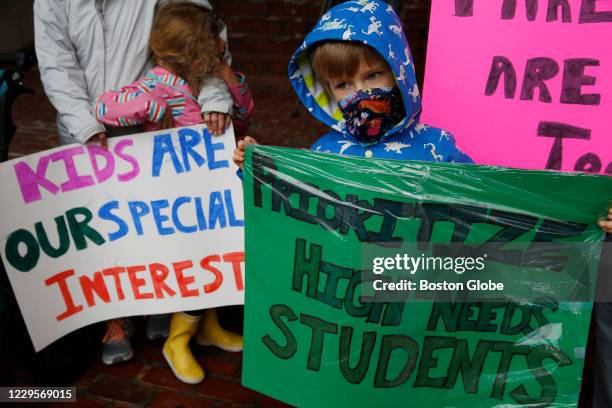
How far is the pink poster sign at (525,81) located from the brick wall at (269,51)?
3364mm

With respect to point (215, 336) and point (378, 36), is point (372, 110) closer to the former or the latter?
point (378, 36)

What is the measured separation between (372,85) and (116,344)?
1744 millimetres

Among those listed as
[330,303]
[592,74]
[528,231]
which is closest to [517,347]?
[528,231]

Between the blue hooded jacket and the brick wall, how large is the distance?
11.7 ft

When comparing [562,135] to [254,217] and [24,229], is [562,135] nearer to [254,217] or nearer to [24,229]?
[254,217]

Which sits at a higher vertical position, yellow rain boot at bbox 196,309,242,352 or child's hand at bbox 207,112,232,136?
child's hand at bbox 207,112,232,136

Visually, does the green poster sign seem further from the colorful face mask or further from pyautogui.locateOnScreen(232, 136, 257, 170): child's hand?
the colorful face mask

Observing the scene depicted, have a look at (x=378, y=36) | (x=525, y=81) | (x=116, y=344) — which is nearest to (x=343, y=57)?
(x=378, y=36)

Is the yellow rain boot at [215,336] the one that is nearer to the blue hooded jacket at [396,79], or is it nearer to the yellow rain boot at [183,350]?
the yellow rain boot at [183,350]

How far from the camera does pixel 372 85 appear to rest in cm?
185

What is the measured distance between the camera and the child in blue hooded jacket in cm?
180

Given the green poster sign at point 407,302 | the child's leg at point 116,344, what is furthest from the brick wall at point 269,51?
the green poster sign at point 407,302

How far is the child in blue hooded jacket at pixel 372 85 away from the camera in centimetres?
180

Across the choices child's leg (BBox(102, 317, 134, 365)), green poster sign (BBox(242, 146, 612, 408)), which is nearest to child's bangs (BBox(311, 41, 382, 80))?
green poster sign (BBox(242, 146, 612, 408))
